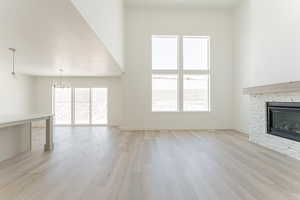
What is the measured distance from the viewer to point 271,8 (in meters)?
4.86

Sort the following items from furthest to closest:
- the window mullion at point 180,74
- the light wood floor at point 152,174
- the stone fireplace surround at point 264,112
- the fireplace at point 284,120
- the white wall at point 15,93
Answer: the window mullion at point 180,74
the white wall at point 15,93
the fireplace at point 284,120
the stone fireplace surround at point 264,112
the light wood floor at point 152,174

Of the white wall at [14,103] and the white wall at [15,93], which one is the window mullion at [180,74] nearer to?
the white wall at [14,103]

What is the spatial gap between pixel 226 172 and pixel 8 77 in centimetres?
801

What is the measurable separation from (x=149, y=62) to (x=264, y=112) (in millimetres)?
4066

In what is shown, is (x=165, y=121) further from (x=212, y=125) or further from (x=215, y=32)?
(x=215, y=32)

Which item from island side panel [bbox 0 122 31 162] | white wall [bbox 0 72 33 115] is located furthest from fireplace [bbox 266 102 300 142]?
white wall [bbox 0 72 33 115]

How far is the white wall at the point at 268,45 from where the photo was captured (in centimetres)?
420

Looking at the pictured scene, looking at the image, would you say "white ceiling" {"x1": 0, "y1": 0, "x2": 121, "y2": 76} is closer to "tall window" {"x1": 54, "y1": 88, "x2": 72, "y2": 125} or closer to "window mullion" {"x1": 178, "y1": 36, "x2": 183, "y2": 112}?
"window mullion" {"x1": 178, "y1": 36, "x2": 183, "y2": 112}

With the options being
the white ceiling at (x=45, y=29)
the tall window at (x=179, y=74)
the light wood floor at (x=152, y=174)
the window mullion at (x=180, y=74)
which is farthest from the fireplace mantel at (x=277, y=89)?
the white ceiling at (x=45, y=29)

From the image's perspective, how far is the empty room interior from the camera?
2633 mm

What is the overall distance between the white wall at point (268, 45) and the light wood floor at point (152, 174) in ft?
5.81

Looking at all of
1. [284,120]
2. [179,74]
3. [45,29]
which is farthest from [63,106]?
[284,120]

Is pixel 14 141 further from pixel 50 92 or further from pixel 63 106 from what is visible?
pixel 50 92

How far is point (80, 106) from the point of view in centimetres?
917
